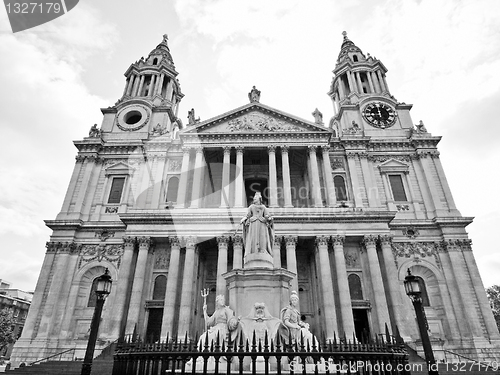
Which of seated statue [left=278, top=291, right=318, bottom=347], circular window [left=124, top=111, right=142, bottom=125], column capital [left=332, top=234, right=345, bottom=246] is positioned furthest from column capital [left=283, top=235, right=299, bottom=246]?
circular window [left=124, top=111, right=142, bottom=125]

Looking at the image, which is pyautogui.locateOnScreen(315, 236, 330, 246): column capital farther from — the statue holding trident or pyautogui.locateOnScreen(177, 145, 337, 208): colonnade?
the statue holding trident

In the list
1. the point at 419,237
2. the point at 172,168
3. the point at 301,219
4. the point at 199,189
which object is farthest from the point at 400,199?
the point at 172,168

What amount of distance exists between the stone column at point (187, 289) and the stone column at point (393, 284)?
512 inches

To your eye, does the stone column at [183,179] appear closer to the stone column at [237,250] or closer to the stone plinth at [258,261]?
the stone column at [237,250]

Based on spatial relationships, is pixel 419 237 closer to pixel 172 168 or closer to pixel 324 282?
pixel 324 282

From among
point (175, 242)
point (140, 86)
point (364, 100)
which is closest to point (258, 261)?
point (175, 242)

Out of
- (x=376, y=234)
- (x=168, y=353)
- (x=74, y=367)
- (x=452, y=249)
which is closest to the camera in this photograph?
(x=168, y=353)

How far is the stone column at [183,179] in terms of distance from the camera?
27.0 m

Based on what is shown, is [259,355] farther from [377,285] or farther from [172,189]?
[172,189]

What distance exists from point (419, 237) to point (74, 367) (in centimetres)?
2475

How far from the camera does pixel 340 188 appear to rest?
29078 mm

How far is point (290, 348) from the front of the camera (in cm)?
601

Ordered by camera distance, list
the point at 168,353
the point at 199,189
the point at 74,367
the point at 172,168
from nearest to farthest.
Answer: the point at 168,353
the point at 74,367
the point at 199,189
the point at 172,168

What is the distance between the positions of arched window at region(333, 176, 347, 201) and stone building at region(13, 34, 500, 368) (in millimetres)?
122
